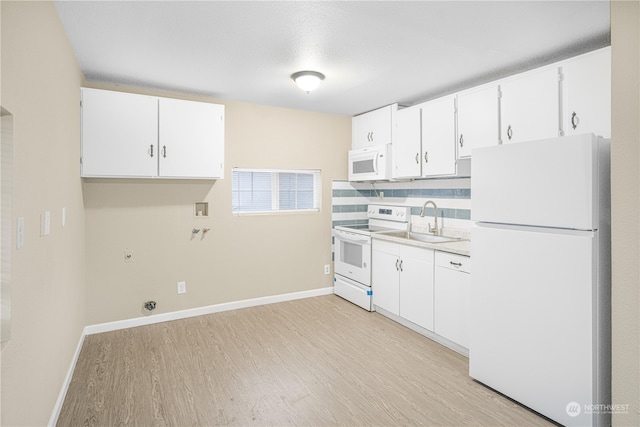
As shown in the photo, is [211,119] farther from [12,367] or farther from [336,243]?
[12,367]

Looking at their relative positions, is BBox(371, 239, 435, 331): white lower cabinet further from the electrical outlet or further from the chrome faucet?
the electrical outlet

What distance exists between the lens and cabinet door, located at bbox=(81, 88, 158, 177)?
126 inches

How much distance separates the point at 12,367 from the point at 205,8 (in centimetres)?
200

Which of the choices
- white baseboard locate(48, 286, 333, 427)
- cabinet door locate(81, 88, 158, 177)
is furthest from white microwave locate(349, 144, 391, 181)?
cabinet door locate(81, 88, 158, 177)

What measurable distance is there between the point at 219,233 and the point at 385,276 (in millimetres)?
1887

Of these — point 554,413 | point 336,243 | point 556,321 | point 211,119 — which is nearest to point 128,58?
point 211,119

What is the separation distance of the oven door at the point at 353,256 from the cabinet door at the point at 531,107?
186 cm

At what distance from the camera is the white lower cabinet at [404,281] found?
11.1 feet

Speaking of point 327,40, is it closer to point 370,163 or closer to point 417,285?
point 370,163

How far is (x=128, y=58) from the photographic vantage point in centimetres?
289

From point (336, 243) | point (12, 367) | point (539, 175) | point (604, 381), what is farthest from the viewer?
point (336, 243)

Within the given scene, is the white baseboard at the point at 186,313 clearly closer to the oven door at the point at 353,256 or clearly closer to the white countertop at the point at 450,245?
the oven door at the point at 353,256

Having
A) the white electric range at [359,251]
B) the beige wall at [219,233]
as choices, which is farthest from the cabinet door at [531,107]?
the beige wall at [219,233]
